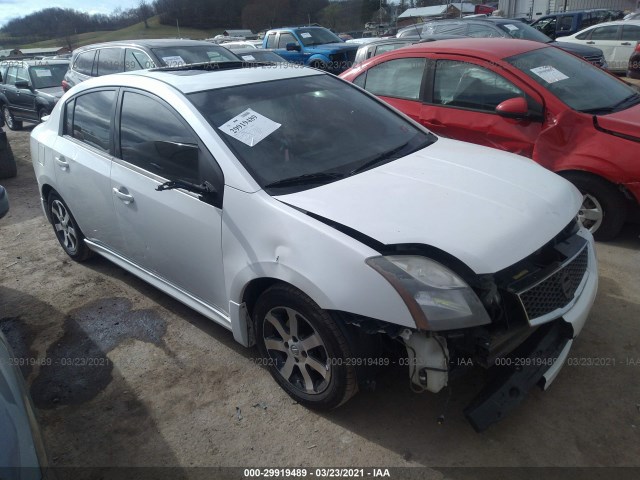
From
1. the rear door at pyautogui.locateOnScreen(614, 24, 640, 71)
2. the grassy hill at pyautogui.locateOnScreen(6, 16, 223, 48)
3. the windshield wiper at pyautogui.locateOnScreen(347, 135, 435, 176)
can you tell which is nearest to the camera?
the windshield wiper at pyautogui.locateOnScreen(347, 135, 435, 176)

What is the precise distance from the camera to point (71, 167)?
3.80 meters

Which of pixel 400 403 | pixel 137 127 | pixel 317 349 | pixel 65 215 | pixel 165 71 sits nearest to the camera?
pixel 317 349

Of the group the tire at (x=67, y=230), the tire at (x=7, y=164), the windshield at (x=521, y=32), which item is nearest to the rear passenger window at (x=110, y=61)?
the tire at (x=7, y=164)

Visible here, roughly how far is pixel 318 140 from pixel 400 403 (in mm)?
1553

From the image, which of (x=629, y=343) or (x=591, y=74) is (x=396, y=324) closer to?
(x=629, y=343)

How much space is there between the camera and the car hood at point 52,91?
390 inches

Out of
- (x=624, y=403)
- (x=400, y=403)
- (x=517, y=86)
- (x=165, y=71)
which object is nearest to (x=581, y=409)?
(x=624, y=403)

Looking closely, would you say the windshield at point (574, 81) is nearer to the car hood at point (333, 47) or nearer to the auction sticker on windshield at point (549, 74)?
the auction sticker on windshield at point (549, 74)

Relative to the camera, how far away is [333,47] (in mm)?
14023

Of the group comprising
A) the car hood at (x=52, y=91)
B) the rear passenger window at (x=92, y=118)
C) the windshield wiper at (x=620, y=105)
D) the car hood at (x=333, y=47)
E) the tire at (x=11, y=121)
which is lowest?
the tire at (x=11, y=121)

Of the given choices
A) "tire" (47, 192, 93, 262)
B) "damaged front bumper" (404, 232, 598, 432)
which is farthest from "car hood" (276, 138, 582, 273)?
"tire" (47, 192, 93, 262)

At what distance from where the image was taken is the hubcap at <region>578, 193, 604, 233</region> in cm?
409

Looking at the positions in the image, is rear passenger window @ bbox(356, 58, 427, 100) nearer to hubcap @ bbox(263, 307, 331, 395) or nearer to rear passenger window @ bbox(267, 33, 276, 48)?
hubcap @ bbox(263, 307, 331, 395)

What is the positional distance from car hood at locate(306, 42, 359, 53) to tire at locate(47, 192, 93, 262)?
10.7 meters
